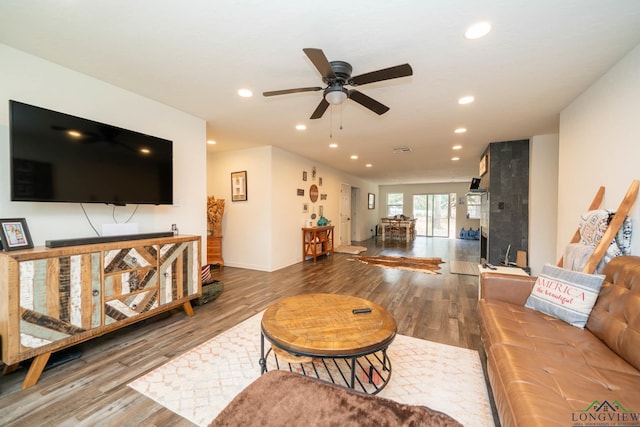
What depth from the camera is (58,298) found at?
1790 mm

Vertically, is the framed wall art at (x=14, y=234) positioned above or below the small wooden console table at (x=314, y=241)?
above

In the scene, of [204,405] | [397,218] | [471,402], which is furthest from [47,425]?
[397,218]

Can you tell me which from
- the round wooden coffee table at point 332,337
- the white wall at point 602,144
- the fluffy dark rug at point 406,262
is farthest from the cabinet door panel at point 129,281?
the fluffy dark rug at point 406,262

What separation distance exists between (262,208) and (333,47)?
11.2ft

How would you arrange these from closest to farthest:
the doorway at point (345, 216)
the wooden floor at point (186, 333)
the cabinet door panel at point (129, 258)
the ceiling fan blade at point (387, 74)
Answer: the wooden floor at point (186, 333) < the ceiling fan blade at point (387, 74) < the cabinet door panel at point (129, 258) < the doorway at point (345, 216)

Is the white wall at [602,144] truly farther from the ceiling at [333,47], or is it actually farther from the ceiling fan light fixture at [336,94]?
the ceiling fan light fixture at [336,94]

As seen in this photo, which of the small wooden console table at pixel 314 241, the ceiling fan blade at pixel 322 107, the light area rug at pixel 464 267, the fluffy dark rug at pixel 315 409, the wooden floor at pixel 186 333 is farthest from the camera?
the small wooden console table at pixel 314 241

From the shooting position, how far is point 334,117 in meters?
3.43

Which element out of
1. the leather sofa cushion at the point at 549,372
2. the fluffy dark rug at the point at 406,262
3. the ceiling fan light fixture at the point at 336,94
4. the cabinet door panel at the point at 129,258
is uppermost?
the ceiling fan light fixture at the point at 336,94

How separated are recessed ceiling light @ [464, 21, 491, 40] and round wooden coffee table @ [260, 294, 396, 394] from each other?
2007mm

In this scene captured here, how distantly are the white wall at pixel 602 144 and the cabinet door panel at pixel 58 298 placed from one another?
13.4ft

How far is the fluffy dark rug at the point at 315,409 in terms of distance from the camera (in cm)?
94

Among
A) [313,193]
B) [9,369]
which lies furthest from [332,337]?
[313,193]

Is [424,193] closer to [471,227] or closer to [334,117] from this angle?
[471,227]
